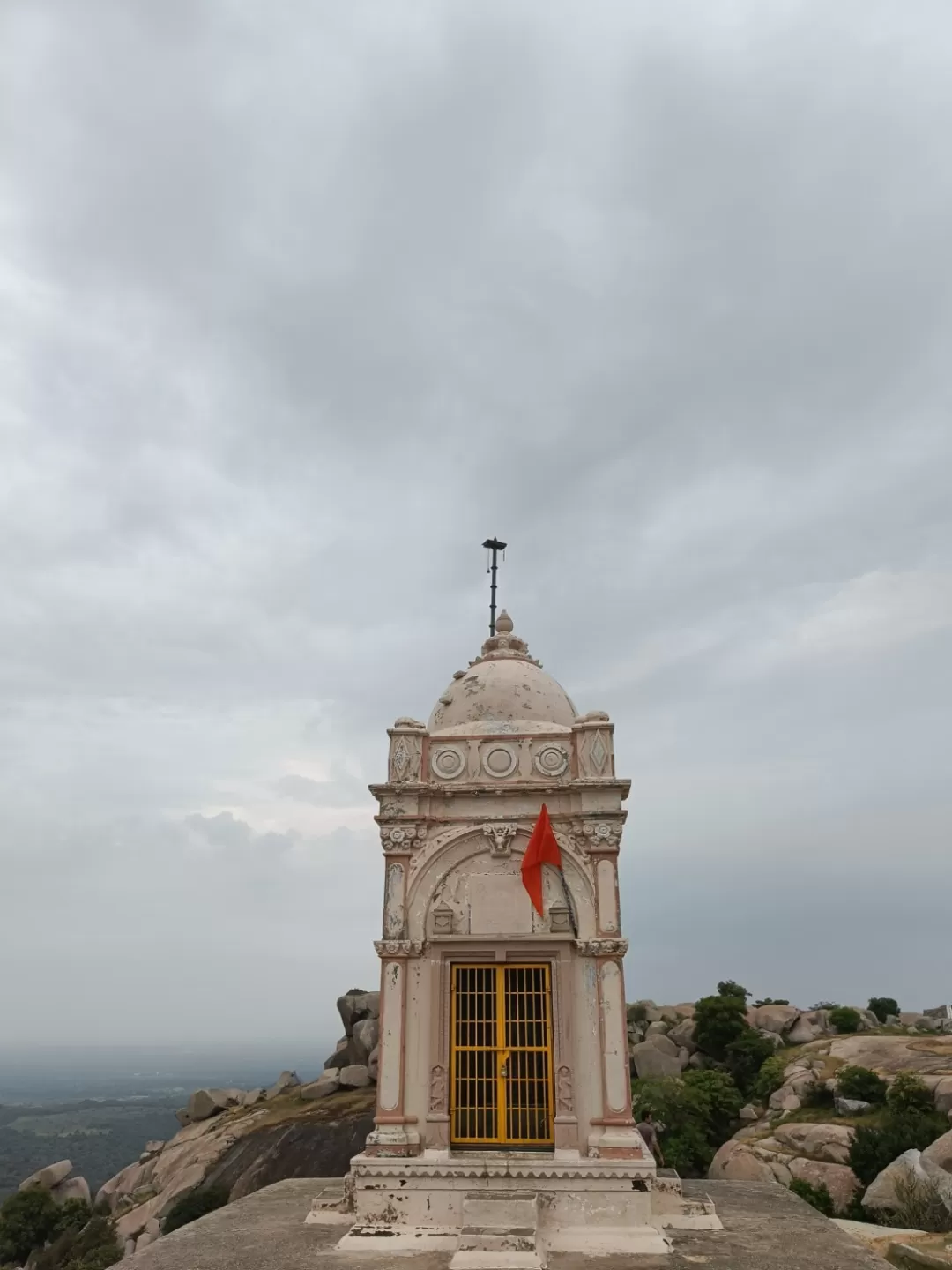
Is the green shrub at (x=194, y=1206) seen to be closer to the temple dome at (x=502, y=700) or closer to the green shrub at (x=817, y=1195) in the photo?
the green shrub at (x=817, y=1195)

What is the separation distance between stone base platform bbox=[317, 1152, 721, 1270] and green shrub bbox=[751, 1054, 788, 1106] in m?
19.7

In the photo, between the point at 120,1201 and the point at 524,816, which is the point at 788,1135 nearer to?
the point at 524,816

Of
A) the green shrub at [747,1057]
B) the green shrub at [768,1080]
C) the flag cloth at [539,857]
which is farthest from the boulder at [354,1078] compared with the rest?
the flag cloth at [539,857]

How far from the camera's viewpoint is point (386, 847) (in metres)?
13.5

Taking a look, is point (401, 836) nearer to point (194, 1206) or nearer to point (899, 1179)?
point (899, 1179)

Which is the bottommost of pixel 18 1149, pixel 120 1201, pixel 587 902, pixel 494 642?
pixel 18 1149

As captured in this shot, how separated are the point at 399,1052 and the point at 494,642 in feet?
23.2

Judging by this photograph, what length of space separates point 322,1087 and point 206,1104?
6.62m

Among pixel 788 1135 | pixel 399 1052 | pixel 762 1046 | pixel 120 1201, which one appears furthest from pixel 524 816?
pixel 120 1201

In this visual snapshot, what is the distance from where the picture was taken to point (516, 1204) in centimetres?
1100

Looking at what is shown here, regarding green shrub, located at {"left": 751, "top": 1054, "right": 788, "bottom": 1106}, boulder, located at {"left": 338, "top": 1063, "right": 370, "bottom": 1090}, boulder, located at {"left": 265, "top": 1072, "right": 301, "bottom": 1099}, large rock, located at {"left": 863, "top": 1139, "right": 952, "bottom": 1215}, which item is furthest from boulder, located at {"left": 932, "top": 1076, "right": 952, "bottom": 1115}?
boulder, located at {"left": 265, "top": 1072, "right": 301, "bottom": 1099}

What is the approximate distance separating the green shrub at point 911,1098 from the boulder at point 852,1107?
0.87 metres

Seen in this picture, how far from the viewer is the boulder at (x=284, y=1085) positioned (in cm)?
3616

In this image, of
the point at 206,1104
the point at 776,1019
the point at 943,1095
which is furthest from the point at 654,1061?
the point at 206,1104
